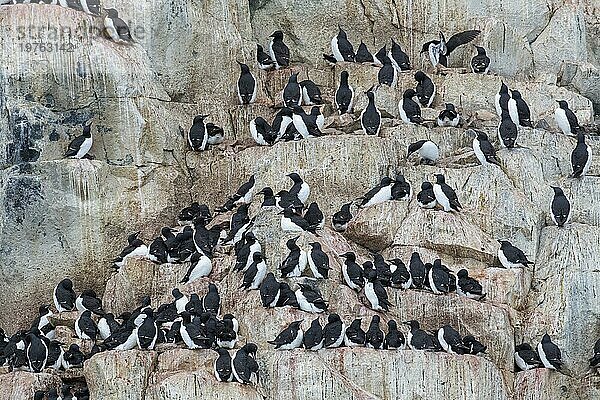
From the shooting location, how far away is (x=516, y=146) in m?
24.4

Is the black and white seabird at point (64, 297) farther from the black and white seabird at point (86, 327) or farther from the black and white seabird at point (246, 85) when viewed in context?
the black and white seabird at point (246, 85)

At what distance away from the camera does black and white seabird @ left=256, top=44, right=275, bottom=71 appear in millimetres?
26641

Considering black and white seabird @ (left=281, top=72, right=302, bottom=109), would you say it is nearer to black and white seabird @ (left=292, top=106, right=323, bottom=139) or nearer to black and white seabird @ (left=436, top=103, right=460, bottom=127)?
black and white seabird @ (left=292, top=106, right=323, bottom=139)

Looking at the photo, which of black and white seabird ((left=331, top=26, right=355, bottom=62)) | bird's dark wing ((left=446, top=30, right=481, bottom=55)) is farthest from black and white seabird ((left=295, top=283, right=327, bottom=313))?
bird's dark wing ((left=446, top=30, right=481, bottom=55))

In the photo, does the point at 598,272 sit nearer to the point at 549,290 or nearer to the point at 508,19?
the point at 549,290

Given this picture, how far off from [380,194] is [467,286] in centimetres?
219

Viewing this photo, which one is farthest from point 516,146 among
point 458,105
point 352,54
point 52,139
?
point 52,139

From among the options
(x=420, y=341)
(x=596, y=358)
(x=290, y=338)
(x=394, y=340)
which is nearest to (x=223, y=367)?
(x=290, y=338)

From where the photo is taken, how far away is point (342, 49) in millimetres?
26438

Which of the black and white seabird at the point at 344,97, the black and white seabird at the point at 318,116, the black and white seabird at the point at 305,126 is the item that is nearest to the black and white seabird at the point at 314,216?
the black and white seabird at the point at 305,126

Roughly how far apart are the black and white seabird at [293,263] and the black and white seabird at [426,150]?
318 centimetres

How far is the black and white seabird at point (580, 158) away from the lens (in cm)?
2392

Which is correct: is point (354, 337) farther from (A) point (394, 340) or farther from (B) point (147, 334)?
(B) point (147, 334)

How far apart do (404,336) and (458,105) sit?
5886 millimetres
